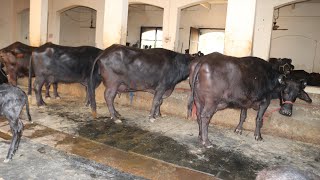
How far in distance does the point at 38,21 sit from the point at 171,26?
17.2 feet

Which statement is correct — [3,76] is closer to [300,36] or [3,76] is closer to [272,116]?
[272,116]

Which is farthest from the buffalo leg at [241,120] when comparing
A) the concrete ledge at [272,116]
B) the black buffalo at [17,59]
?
the black buffalo at [17,59]

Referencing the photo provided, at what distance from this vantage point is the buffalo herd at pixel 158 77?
4.52 meters

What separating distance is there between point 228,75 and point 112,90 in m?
2.29

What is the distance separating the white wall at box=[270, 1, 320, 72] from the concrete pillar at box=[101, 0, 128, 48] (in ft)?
34.7

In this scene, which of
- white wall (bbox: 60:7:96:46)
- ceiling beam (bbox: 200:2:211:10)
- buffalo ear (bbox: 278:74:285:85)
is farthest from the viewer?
white wall (bbox: 60:7:96:46)

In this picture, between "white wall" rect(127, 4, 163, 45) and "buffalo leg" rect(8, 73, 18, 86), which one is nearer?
"buffalo leg" rect(8, 73, 18, 86)

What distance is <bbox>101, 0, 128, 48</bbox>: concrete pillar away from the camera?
23.6 ft

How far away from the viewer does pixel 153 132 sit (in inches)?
203

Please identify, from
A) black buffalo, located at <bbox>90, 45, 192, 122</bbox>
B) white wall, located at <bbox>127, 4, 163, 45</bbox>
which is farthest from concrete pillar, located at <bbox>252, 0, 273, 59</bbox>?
white wall, located at <bbox>127, 4, 163, 45</bbox>

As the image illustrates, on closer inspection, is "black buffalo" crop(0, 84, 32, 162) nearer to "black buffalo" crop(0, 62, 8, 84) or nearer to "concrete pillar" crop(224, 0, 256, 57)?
"concrete pillar" crop(224, 0, 256, 57)

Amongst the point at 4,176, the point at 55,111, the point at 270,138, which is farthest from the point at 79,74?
the point at 270,138

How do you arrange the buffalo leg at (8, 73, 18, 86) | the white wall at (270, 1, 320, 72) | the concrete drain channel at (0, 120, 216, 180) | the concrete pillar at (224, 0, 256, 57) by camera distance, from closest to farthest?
the concrete drain channel at (0, 120, 216, 180)
the concrete pillar at (224, 0, 256, 57)
the buffalo leg at (8, 73, 18, 86)
the white wall at (270, 1, 320, 72)

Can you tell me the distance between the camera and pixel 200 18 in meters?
16.7
